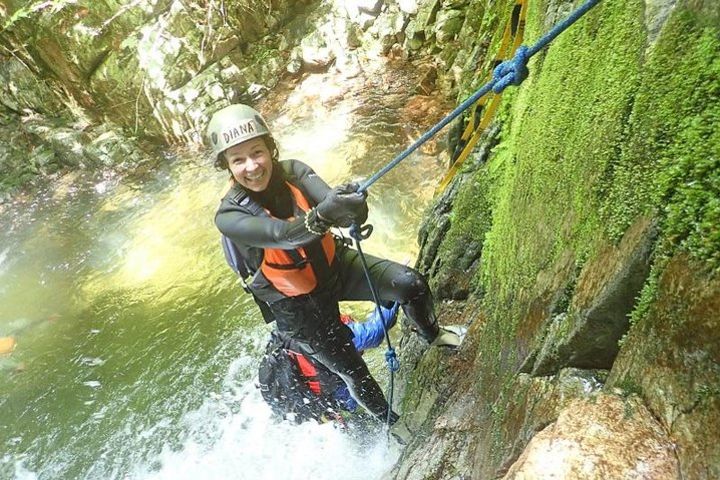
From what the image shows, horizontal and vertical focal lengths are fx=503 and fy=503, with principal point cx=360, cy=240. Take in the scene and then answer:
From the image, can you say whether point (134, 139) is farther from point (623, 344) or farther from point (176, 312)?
point (623, 344)

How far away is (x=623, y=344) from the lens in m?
1.61

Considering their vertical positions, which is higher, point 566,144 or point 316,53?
point 316,53

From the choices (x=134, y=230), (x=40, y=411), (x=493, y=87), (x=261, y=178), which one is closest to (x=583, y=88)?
(x=493, y=87)

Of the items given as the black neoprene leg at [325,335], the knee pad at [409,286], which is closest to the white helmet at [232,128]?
the black neoprene leg at [325,335]

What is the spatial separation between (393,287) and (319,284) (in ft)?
1.87

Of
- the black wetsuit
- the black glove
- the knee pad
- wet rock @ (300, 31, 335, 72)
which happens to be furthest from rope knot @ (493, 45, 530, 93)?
wet rock @ (300, 31, 335, 72)

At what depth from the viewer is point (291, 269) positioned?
347 cm

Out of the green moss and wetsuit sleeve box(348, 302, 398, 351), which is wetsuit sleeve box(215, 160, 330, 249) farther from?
the green moss

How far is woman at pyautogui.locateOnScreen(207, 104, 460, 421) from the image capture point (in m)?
3.07

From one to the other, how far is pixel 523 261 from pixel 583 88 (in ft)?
2.95

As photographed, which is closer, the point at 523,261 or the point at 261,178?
the point at 523,261

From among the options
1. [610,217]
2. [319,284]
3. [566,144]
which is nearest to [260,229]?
[319,284]

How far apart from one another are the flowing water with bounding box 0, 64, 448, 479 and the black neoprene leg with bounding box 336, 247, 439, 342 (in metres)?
1.53

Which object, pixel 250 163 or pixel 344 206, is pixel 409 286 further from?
pixel 250 163
